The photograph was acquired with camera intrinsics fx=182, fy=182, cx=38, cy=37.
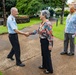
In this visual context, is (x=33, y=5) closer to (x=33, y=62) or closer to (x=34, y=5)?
(x=34, y=5)

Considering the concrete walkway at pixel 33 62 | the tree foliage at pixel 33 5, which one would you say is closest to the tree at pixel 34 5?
the tree foliage at pixel 33 5

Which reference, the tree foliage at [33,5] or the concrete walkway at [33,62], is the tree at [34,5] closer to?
the tree foliage at [33,5]

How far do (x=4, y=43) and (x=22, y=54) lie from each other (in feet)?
6.11

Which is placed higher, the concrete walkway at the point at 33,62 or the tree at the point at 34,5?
the tree at the point at 34,5

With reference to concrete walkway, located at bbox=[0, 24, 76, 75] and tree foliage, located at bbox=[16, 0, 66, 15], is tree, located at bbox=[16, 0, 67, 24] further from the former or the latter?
concrete walkway, located at bbox=[0, 24, 76, 75]

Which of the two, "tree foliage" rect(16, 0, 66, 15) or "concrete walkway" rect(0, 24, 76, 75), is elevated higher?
"tree foliage" rect(16, 0, 66, 15)

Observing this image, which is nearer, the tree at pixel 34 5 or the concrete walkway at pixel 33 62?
the concrete walkway at pixel 33 62

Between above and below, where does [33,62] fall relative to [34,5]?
below

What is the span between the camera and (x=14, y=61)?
18.9 ft

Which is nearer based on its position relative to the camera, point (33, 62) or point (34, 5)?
point (33, 62)

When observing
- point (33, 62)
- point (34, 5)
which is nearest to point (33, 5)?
point (34, 5)

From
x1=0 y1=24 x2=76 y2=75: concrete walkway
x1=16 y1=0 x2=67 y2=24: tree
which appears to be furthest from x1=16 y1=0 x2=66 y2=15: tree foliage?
x1=0 y1=24 x2=76 y2=75: concrete walkway

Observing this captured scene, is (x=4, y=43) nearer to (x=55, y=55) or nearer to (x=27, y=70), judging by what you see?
(x=55, y=55)

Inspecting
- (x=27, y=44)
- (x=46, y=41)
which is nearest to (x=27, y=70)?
(x=46, y=41)
